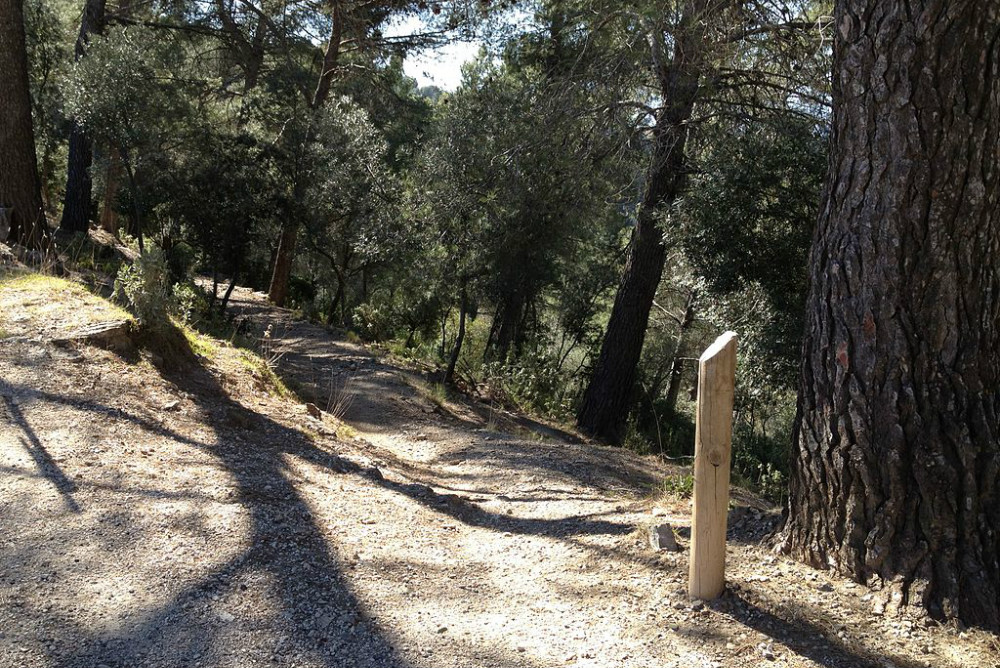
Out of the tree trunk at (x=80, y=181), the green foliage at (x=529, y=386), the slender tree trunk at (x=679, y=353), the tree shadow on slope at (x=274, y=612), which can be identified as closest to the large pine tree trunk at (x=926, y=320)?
the tree shadow on slope at (x=274, y=612)

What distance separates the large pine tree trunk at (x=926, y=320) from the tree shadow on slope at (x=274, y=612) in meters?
2.41

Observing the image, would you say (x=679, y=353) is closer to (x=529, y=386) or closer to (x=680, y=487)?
(x=529, y=386)

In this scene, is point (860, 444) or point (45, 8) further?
point (45, 8)

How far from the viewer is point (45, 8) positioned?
61.4ft

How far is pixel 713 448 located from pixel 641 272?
844 cm

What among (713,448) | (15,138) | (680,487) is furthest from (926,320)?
(15,138)

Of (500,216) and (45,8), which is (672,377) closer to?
(500,216)

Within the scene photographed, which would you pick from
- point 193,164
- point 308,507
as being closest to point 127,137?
point 193,164

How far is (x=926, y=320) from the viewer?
3.76m

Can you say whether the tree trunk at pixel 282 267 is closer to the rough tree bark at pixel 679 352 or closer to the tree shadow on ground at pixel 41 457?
the rough tree bark at pixel 679 352

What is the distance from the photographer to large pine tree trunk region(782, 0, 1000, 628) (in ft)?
12.1

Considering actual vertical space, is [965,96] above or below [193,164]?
below

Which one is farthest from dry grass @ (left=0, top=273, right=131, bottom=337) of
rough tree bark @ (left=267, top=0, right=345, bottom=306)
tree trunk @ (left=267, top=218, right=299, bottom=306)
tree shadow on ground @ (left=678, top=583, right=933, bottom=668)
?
tree trunk @ (left=267, top=218, right=299, bottom=306)

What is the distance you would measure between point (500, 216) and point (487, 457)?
5.28 m
